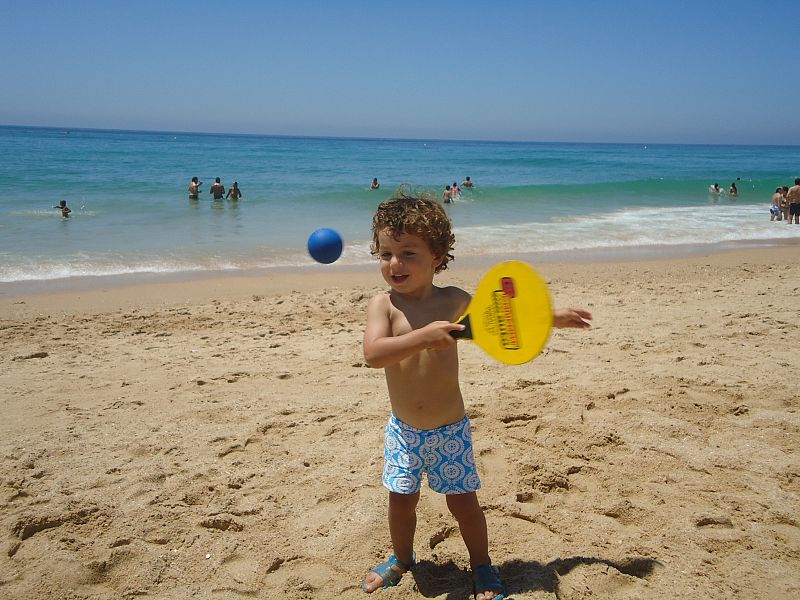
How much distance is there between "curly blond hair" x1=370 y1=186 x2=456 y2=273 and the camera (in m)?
2.19

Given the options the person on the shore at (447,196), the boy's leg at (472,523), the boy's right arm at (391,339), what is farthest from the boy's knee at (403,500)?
the person on the shore at (447,196)

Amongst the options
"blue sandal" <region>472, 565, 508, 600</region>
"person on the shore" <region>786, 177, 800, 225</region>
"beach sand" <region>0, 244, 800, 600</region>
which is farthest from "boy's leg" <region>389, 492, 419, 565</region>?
"person on the shore" <region>786, 177, 800, 225</region>

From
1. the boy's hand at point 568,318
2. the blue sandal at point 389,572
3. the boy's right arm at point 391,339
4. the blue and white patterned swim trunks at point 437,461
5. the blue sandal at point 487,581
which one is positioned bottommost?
the blue sandal at point 389,572

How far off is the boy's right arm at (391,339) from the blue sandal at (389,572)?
0.87 meters

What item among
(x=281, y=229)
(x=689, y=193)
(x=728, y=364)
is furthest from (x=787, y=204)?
(x=728, y=364)

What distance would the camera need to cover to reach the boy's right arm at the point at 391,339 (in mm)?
1973

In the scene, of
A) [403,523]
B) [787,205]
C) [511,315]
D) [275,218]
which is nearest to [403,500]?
[403,523]

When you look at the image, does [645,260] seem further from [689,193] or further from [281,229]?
[689,193]

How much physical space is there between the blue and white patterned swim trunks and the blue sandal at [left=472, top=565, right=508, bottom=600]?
33 centimetres

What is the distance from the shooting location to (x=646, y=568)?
240cm

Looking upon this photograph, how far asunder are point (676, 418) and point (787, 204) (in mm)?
15500

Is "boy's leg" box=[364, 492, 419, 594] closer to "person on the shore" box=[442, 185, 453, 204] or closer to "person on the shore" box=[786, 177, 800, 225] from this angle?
"person on the shore" box=[786, 177, 800, 225]

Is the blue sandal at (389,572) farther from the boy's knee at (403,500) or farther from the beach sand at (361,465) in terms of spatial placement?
the boy's knee at (403,500)

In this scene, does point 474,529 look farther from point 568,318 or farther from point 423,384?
point 568,318
